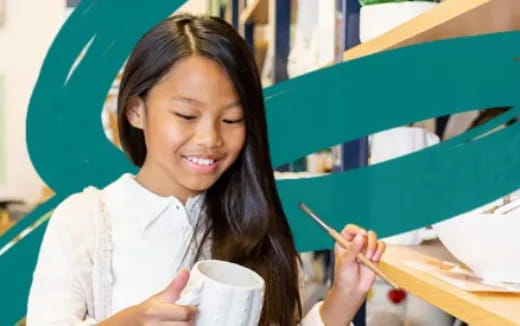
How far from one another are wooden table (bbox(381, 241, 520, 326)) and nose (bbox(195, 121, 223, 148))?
0.97 feet

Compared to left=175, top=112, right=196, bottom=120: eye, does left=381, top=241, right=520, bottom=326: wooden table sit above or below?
below

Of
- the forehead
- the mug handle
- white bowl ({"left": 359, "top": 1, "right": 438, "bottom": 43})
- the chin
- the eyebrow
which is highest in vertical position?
white bowl ({"left": 359, "top": 1, "right": 438, "bottom": 43})

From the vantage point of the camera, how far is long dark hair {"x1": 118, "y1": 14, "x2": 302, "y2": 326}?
3.31 feet

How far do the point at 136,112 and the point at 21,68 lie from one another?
68 cm

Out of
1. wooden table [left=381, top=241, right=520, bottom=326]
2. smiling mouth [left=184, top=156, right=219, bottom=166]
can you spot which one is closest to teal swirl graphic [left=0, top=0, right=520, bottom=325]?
wooden table [left=381, top=241, right=520, bottom=326]

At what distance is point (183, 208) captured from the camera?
1.08 metres

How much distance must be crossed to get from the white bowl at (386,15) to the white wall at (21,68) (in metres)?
0.70

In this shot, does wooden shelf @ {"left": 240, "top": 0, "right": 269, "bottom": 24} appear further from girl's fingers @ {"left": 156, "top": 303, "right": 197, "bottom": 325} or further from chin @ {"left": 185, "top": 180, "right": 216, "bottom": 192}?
girl's fingers @ {"left": 156, "top": 303, "right": 197, "bottom": 325}

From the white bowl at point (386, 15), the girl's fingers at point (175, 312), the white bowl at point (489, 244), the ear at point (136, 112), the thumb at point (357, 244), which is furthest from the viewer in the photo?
the white bowl at point (386, 15)

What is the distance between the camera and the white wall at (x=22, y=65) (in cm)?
162

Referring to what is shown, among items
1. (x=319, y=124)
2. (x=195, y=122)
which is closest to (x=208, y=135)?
(x=195, y=122)

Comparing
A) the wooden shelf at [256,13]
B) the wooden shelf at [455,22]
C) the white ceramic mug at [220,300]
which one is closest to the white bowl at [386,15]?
the wooden shelf at [455,22]

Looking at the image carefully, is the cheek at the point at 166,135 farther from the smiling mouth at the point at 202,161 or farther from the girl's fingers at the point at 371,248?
the girl's fingers at the point at 371,248

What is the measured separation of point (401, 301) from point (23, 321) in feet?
2.58
